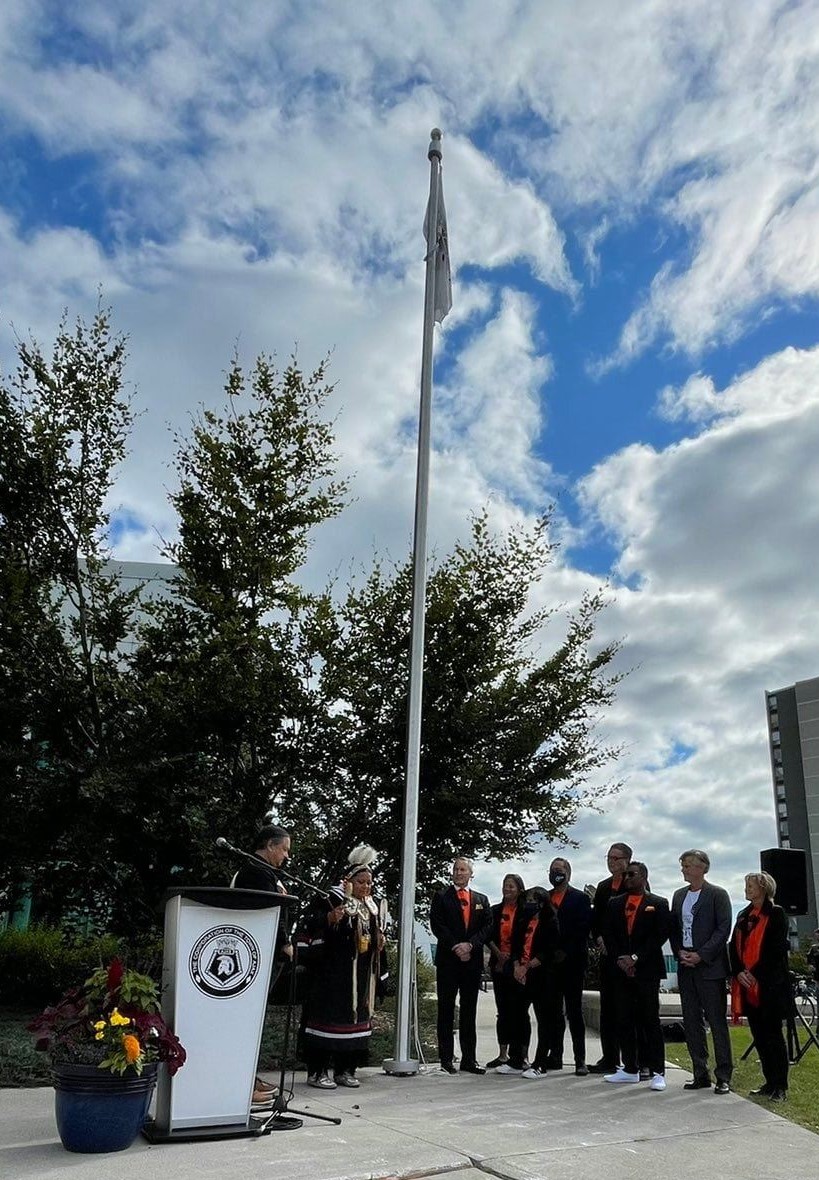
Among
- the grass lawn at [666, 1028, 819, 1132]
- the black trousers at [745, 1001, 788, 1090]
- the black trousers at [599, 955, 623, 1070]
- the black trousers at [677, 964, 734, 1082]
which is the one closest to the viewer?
the grass lawn at [666, 1028, 819, 1132]

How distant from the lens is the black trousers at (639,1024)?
895 centimetres

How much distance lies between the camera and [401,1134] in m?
6.43

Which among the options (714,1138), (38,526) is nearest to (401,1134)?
(714,1138)

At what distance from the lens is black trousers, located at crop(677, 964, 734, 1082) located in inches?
338

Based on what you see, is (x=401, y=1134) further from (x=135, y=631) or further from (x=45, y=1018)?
(x=135, y=631)

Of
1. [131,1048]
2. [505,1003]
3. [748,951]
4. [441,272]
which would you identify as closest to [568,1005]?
[505,1003]

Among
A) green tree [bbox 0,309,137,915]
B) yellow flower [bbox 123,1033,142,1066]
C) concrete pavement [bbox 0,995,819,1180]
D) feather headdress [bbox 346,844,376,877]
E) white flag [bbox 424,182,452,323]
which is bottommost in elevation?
concrete pavement [bbox 0,995,819,1180]

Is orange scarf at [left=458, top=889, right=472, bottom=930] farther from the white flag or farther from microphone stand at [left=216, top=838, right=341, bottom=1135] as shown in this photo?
the white flag

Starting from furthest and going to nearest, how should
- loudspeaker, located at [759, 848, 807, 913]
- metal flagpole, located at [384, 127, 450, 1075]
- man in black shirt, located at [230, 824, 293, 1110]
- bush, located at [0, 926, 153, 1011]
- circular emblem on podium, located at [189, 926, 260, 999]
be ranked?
bush, located at [0, 926, 153, 1011]
loudspeaker, located at [759, 848, 807, 913]
metal flagpole, located at [384, 127, 450, 1075]
man in black shirt, located at [230, 824, 293, 1110]
circular emblem on podium, located at [189, 926, 260, 999]

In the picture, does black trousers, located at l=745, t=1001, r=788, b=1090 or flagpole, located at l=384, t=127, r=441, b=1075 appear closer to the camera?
black trousers, located at l=745, t=1001, r=788, b=1090

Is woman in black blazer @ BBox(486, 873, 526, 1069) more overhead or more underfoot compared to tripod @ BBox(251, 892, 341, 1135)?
more overhead

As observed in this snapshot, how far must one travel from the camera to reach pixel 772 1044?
8.45 metres

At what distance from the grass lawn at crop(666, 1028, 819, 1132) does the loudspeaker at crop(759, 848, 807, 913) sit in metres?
1.75

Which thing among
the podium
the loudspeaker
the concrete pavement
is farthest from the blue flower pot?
the loudspeaker
